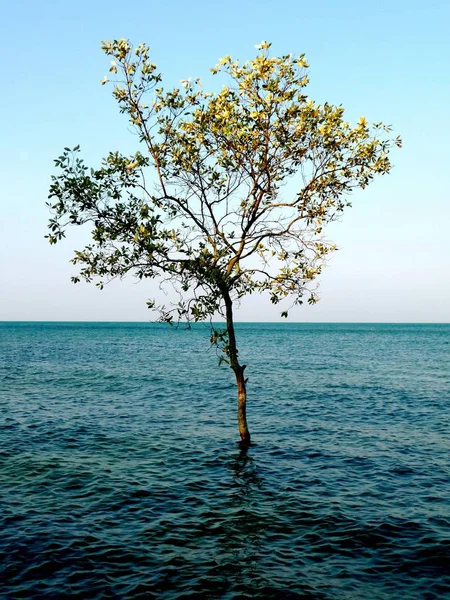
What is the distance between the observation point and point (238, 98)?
73.3 ft

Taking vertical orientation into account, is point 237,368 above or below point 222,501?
above

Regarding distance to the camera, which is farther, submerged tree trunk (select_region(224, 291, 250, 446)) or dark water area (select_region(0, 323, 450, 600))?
submerged tree trunk (select_region(224, 291, 250, 446))

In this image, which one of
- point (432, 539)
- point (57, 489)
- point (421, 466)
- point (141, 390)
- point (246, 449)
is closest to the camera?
point (432, 539)

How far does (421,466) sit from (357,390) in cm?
2672

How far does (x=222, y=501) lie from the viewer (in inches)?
773

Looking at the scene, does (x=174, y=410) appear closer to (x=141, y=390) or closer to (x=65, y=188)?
(x=141, y=390)

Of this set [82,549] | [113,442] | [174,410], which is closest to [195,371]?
[174,410]

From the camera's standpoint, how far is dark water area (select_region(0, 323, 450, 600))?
13758mm

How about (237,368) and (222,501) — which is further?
(237,368)

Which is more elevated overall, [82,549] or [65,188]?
[65,188]

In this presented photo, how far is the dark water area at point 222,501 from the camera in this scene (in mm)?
13758

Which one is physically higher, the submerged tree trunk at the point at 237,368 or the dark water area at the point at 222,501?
the submerged tree trunk at the point at 237,368

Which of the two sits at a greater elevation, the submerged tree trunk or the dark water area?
the submerged tree trunk

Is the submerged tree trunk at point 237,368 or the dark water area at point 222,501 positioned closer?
the dark water area at point 222,501
